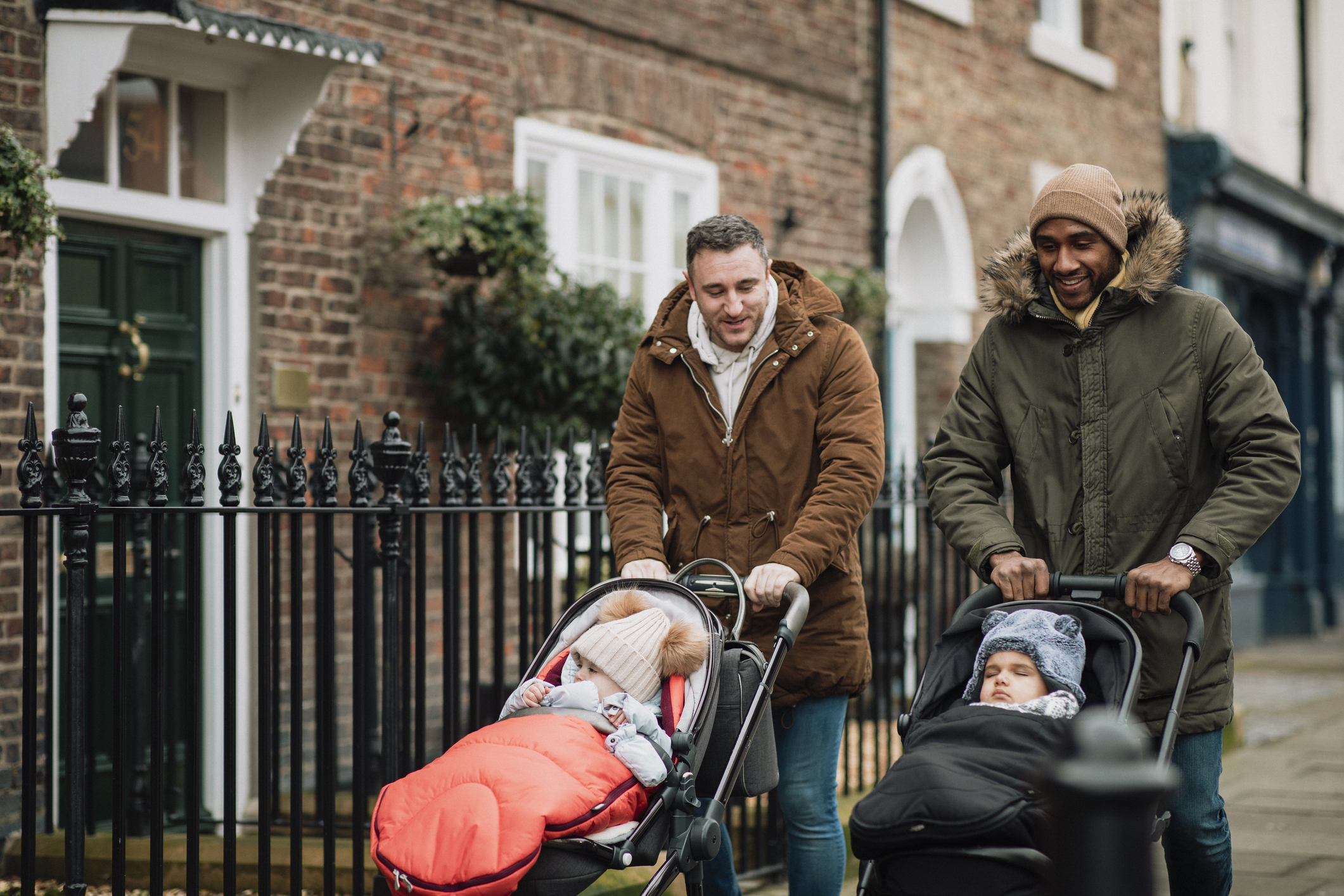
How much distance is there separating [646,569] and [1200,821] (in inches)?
56.0

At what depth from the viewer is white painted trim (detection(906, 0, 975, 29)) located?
34.9ft

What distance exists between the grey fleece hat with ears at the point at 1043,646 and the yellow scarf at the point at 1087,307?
2.38ft

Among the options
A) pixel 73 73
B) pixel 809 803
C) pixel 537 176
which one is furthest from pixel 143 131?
pixel 809 803

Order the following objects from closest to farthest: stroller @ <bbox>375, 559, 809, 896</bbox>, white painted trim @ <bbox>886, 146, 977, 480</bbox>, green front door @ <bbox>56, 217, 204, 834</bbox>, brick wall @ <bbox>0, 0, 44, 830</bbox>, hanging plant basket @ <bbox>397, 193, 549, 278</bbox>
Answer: stroller @ <bbox>375, 559, 809, 896</bbox> < brick wall @ <bbox>0, 0, 44, 830</bbox> < green front door @ <bbox>56, 217, 204, 834</bbox> < hanging plant basket @ <bbox>397, 193, 549, 278</bbox> < white painted trim @ <bbox>886, 146, 977, 480</bbox>

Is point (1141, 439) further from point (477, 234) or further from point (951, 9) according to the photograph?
point (951, 9)

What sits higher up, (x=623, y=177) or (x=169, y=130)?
(x=623, y=177)

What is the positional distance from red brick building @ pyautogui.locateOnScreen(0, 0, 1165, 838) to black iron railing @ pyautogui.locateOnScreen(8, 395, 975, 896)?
1.55 ft

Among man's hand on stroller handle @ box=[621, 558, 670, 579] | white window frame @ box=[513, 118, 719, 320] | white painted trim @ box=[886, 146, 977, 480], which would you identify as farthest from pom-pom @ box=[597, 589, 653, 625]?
white painted trim @ box=[886, 146, 977, 480]

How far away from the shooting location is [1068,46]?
12242 millimetres

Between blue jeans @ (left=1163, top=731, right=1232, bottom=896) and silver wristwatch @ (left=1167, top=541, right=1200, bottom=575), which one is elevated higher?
silver wristwatch @ (left=1167, top=541, right=1200, bottom=575)

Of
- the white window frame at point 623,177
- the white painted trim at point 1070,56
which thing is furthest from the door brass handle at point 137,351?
the white painted trim at point 1070,56

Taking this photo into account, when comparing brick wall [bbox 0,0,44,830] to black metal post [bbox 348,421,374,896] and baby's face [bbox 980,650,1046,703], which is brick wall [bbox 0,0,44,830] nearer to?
black metal post [bbox 348,421,374,896]

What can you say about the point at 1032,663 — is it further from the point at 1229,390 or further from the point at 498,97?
the point at 498,97

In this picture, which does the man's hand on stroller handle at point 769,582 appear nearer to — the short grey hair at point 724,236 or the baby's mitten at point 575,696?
the baby's mitten at point 575,696
